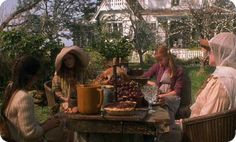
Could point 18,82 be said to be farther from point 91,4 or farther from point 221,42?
point 91,4

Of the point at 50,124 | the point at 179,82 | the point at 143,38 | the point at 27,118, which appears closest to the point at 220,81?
the point at 50,124

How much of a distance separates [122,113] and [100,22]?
37.7 ft

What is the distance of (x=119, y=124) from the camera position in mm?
2643

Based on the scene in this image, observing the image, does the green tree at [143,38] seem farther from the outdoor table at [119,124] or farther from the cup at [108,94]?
the outdoor table at [119,124]

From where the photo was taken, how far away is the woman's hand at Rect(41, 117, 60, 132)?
2733 mm

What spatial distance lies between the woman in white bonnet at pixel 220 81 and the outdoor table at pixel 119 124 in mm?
397

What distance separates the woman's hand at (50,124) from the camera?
108 inches

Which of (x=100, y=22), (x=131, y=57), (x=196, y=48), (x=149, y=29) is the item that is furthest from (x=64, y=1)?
(x=196, y=48)

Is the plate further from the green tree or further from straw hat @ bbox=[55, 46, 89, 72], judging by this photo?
the green tree

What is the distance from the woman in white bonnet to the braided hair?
1.02 meters

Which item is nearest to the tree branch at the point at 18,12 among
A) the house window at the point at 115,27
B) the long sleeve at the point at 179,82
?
the house window at the point at 115,27

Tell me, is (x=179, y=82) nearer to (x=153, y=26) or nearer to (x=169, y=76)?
(x=169, y=76)

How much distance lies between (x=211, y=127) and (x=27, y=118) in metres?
1.01

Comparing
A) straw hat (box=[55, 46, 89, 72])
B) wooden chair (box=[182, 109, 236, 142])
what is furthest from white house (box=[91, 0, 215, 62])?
wooden chair (box=[182, 109, 236, 142])
